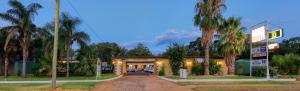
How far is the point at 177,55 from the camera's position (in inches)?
2304

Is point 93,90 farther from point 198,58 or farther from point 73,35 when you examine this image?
point 198,58

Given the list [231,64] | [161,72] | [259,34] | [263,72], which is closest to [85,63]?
[161,72]

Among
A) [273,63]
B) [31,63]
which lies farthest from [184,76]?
[31,63]

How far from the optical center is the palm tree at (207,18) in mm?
54344

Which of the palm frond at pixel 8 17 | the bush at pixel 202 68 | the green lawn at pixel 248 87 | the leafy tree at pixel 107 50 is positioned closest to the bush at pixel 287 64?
the bush at pixel 202 68

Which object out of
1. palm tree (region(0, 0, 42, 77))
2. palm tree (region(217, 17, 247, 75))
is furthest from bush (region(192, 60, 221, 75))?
palm tree (region(0, 0, 42, 77))

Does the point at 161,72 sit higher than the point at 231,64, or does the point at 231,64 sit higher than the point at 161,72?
the point at 231,64

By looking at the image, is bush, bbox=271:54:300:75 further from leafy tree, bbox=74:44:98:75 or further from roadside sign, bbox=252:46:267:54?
leafy tree, bbox=74:44:98:75

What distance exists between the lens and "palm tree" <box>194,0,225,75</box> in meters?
54.3

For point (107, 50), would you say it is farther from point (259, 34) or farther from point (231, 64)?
point (259, 34)

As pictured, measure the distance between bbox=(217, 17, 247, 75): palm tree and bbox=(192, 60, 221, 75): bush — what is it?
4.62 feet

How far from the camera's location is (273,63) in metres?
59.5

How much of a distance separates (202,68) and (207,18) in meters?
7.80

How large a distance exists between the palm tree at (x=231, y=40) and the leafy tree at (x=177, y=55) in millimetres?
4704
